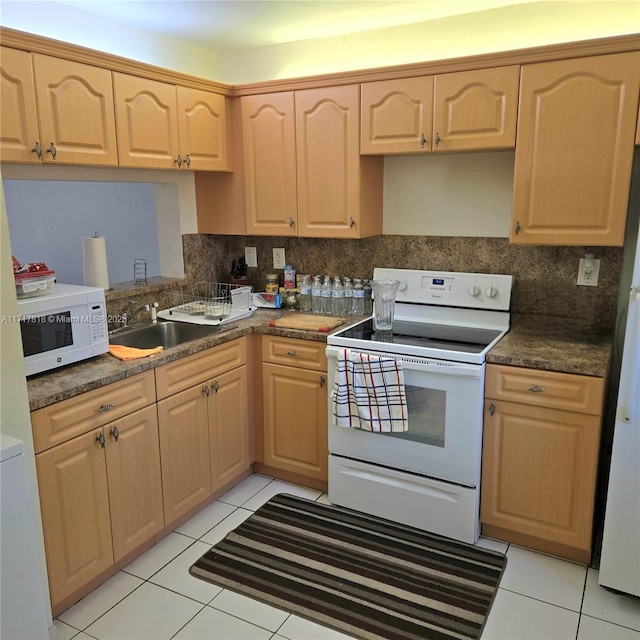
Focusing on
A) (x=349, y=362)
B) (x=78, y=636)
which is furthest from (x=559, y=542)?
(x=78, y=636)

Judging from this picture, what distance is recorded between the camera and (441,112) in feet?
8.40

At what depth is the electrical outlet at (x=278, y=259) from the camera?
11.3ft

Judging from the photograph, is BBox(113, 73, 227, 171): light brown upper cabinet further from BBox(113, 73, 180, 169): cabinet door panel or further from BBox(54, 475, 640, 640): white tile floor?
BBox(54, 475, 640, 640): white tile floor

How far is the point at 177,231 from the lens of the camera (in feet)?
10.8

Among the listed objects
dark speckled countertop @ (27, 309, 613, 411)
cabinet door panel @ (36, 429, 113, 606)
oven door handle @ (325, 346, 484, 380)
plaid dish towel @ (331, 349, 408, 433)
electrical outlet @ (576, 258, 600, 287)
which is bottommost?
cabinet door panel @ (36, 429, 113, 606)

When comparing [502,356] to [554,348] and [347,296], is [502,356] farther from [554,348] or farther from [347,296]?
[347,296]

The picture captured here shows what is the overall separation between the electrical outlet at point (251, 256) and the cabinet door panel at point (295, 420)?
2.88 feet

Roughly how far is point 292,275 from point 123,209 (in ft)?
6.95

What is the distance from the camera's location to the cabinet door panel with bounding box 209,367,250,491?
2730mm

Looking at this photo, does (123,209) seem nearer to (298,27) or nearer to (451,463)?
(298,27)

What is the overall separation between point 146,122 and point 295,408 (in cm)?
156

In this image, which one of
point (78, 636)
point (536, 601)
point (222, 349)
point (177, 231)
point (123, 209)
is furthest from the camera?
point (123, 209)

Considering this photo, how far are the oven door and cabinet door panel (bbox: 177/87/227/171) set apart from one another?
1.25m

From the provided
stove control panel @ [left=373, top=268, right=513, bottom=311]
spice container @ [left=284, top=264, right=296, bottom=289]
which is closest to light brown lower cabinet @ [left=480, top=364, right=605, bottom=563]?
stove control panel @ [left=373, top=268, right=513, bottom=311]
